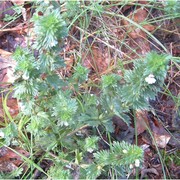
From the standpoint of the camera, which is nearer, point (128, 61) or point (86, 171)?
point (86, 171)

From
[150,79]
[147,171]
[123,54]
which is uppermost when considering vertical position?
[150,79]

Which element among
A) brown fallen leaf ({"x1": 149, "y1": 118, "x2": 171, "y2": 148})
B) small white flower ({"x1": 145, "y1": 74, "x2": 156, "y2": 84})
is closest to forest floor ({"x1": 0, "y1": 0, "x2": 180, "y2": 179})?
brown fallen leaf ({"x1": 149, "y1": 118, "x2": 171, "y2": 148})

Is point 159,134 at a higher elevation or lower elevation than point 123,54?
lower

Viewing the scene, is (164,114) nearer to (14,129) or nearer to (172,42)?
(172,42)

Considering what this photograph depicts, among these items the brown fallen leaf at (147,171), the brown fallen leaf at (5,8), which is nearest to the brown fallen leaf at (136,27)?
the brown fallen leaf at (5,8)

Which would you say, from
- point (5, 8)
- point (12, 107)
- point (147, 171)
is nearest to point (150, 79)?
point (147, 171)

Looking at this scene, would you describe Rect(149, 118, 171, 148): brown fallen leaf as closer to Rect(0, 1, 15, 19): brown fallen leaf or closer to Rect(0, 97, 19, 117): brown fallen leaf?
Rect(0, 97, 19, 117): brown fallen leaf

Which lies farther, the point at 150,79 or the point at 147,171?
the point at 147,171

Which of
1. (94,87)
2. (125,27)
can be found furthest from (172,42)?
(94,87)

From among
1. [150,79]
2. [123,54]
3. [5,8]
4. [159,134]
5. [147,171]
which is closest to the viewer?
[150,79]

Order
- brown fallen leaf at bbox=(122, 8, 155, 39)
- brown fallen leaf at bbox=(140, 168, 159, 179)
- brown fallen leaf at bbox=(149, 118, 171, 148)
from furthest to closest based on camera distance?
brown fallen leaf at bbox=(122, 8, 155, 39) → brown fallen leaf at bbox=(149, 118, 171, 148) → brown fallen leaf at bbox=(140, 168, 159, 179)

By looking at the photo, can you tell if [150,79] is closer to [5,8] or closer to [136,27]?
[136,27]
